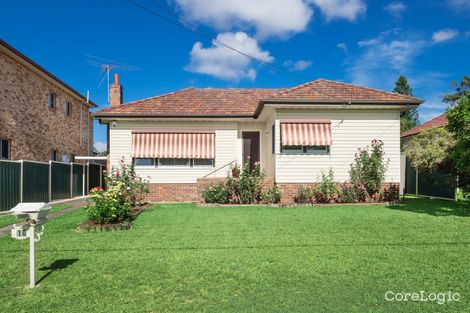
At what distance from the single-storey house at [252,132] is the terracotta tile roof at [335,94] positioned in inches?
1.7

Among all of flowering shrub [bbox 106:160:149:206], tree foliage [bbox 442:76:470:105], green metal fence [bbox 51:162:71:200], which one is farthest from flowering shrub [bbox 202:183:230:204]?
tree foliage [bbox 442:76:470:105]

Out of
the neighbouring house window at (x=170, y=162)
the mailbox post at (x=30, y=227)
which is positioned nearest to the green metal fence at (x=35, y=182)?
the neighbouring house window at (x=170, y=162)

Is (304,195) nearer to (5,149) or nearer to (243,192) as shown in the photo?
(243,192)

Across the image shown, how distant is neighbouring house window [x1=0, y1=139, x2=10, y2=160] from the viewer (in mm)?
16406

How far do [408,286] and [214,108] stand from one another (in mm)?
13975

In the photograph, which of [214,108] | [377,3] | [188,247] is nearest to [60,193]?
[214,108]

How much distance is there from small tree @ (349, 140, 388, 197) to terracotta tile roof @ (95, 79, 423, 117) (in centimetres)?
223

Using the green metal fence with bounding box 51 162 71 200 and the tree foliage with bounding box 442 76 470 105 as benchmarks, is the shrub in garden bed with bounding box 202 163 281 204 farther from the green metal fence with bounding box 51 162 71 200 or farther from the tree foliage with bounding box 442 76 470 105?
the tree foliage with bounding box 442 76 470 105

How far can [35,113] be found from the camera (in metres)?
19.6

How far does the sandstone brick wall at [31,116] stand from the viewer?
16.8 meters

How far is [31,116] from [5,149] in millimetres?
3015

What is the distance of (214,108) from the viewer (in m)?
17.4

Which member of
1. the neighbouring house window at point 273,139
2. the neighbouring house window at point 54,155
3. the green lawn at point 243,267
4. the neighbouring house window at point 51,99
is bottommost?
the green lawn at point 243,267

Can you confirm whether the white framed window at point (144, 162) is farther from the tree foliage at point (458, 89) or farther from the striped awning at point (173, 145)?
the tree foliage at point (458, 89)
